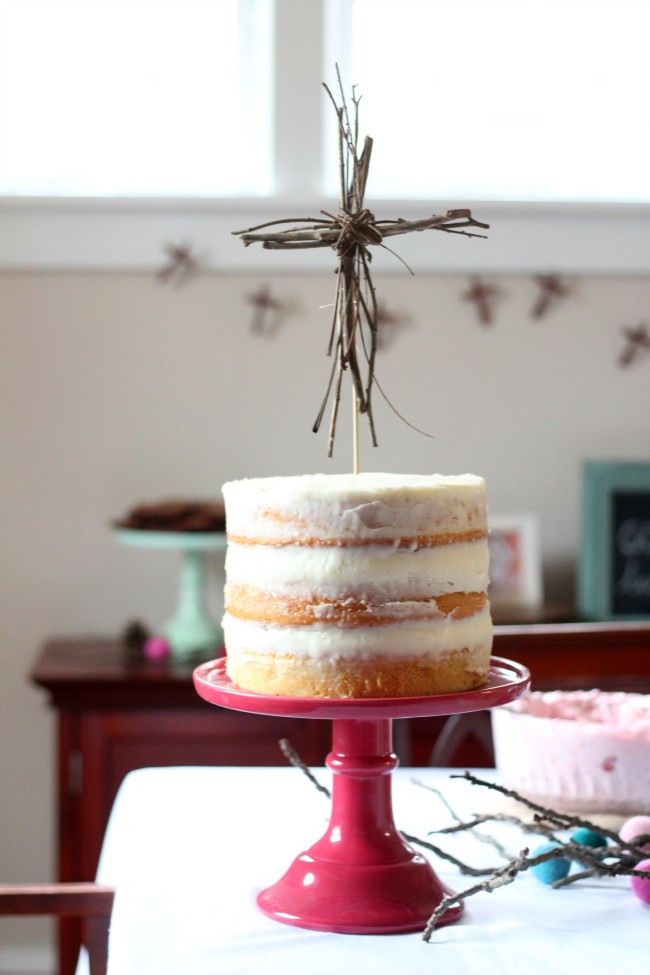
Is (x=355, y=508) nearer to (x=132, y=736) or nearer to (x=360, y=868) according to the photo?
(x=360, y=868)

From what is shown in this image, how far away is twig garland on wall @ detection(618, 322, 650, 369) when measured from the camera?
2764 mm

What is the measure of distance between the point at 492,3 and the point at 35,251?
1.22 metres

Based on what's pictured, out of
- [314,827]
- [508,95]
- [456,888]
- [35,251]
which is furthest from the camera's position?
[508,95]

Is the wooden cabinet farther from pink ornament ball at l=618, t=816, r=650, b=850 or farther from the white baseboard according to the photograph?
pink ornament ball at l=618, t=816, r=650, b=850

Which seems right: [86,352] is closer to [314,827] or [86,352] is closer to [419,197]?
[419,197]

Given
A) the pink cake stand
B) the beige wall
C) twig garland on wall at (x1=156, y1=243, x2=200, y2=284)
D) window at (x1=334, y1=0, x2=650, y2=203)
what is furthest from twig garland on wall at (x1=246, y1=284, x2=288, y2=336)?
the pink cake stand

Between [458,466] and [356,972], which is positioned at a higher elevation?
[458,466]

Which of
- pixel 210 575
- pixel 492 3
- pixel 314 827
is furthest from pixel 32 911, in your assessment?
pixel 492 3

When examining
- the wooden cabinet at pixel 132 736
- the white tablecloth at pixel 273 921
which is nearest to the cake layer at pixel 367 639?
the white tablecloth at pixel 273 921

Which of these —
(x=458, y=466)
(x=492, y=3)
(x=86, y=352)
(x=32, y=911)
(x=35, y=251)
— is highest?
(x=492, y=3)

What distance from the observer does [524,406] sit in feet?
9.04

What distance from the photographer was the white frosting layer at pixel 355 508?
2.82ft

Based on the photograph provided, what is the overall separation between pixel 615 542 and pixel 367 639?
1831 millimetres

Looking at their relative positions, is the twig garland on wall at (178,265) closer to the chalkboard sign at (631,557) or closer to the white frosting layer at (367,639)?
the chalkboard sign at (631,557)
